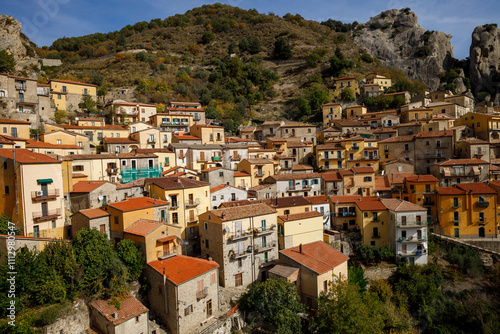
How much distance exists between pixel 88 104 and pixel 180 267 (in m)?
37.8

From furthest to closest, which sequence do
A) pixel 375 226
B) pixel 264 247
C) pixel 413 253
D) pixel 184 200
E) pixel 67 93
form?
pixel 67 93 < pixel 375 226 < pixel 413 253 < pixel 184 200 < pixel 264 247

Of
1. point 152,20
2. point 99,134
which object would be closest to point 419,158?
point 99,134

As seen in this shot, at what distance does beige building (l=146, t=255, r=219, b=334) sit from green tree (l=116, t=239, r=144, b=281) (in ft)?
2.31

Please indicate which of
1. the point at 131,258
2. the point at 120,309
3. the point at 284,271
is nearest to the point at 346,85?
the point at 284,271

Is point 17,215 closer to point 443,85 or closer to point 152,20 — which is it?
point 443,85

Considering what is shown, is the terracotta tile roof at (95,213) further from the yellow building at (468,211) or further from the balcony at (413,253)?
the yellow building at (468,211)

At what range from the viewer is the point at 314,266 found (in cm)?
2316

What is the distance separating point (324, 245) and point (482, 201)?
1944cm

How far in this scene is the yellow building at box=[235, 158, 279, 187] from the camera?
3669cm

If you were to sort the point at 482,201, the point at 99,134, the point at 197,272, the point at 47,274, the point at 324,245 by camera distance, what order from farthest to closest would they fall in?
1. the point at 99,134
2. the point at 482,201
3. the point at 324,245
4. the point at 197,272
5. the point at 47,274

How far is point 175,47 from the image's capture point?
92938 mm

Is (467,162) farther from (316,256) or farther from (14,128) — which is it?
(14,128)

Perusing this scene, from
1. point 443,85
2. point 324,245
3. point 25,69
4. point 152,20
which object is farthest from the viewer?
point 152,20

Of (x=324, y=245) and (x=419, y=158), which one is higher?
(x=419, y=158)
